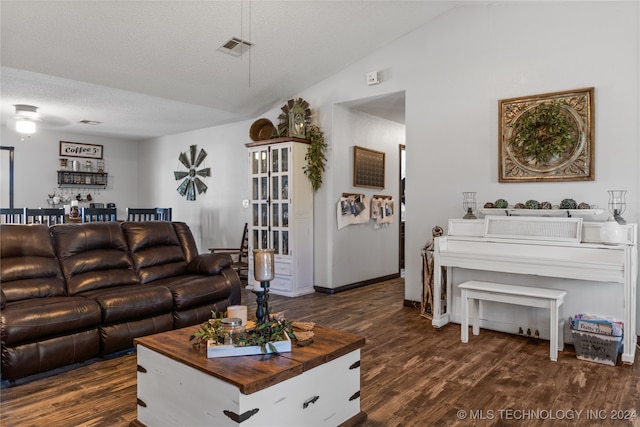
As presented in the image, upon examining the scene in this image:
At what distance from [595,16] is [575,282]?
2293 mm

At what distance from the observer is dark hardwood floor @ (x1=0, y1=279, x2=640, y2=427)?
2.29 metres

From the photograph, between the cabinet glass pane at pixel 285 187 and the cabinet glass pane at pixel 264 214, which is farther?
the cabinet glass pane at pixel 264 214

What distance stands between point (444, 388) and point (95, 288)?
9.06 ft

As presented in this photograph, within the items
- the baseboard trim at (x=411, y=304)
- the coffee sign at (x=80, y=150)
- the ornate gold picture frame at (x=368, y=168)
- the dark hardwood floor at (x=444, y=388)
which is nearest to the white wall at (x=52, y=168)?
the coffee sign at (x=80, y=150)

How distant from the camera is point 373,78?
5.07m

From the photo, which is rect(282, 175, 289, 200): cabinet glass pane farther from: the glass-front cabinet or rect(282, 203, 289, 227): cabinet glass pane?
rect(282, 203, 289, 227): cabinet glass pane

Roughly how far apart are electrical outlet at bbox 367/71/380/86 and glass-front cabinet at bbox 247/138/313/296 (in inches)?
44.0

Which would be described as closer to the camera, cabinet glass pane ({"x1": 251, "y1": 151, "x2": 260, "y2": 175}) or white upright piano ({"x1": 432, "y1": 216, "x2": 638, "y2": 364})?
white upright piano ({"x1": 432, "y1": 216, "x2": 638, "y2": 364})

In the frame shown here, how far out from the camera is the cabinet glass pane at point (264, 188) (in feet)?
18.6

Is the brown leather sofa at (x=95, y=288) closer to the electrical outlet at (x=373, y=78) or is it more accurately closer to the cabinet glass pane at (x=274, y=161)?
the cabinet glass pane at (x=274, y=161)

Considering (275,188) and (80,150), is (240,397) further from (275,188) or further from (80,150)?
(80,150)

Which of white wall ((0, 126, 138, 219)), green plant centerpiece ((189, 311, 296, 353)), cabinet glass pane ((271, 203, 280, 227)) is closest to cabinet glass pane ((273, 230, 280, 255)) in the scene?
cabinet glass pane ((271, 203, 280, 227))

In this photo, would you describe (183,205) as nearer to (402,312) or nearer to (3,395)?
(402,312)

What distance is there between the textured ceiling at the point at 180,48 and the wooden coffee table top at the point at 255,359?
3.04 meters
